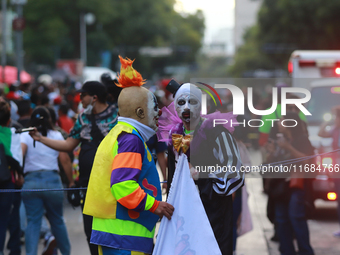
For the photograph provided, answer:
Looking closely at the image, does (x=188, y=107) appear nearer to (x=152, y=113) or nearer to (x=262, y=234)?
(x=152, y=113)

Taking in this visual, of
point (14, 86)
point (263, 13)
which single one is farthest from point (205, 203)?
point (263, 13)

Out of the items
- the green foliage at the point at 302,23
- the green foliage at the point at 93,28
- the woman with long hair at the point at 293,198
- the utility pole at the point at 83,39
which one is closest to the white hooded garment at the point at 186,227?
the woman with long hair at the point at 293,198

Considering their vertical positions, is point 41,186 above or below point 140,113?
below

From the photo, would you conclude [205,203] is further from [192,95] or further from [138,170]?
[192,95]

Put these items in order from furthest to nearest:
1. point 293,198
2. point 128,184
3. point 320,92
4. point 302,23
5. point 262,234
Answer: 1. point 302,23
2. point 320,92
3. point 262,234
4. point 293,198
5. point 128,184

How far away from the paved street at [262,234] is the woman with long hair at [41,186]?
67 cm

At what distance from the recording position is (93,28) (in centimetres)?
5016

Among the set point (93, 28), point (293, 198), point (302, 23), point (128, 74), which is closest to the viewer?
point (128, 74)

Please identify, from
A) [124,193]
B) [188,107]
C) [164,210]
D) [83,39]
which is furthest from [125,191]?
[83,39]

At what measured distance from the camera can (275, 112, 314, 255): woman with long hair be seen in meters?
5.16

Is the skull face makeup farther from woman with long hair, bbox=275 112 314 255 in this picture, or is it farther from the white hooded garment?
woman with long hair, bbox=275 112 314 255

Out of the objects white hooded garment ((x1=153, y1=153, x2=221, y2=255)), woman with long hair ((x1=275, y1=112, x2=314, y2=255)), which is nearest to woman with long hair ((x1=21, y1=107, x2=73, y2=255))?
white hooded garment ((x1=153, y1=153, x2=221, y2=255))

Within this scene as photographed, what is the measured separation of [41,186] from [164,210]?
2.37 m

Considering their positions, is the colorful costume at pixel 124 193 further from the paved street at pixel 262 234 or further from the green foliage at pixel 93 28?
the green foliage at pixel 93 28
